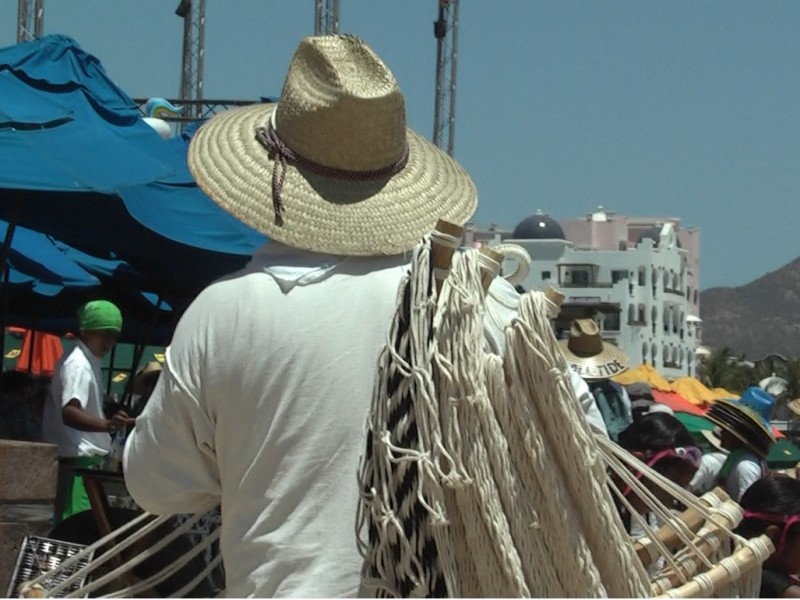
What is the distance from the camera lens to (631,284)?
9362cm

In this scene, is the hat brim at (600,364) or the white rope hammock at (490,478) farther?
the hat brim at (600,364)

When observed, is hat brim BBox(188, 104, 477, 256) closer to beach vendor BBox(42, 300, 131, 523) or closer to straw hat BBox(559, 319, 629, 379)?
beach vendor BBox(42, 300, 131, 523)

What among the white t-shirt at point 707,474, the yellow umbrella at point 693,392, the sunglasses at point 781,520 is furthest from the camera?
the yellow umbrella at point 693,392

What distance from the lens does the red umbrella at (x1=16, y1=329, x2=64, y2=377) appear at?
14199 mm

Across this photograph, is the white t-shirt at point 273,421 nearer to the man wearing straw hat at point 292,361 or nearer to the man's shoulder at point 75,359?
the man wearing straw hat at point 292,361

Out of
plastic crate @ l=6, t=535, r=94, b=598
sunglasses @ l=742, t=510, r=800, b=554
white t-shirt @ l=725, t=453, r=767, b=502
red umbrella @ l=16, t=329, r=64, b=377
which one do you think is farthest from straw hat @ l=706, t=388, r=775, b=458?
red umbrella @ l=16, t=329, r=64, b=377

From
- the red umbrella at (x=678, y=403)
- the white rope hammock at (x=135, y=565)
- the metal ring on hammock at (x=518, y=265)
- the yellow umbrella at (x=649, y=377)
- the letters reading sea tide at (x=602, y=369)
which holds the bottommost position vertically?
the red umbrella at (x=678, y=403)

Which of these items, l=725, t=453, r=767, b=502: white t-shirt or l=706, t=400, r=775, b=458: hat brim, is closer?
l=725, t=453, r=767, b=502: white t-shirt

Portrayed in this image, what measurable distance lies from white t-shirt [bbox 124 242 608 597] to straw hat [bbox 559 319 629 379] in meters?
6.17

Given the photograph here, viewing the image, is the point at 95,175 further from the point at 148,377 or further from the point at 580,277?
the point at 580,277

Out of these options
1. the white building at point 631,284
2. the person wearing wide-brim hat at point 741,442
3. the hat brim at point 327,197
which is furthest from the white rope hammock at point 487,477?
the white building at point 631,284

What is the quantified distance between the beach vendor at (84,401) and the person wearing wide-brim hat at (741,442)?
282 centimetres

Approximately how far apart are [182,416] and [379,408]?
46 cm

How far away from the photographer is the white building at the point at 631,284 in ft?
299
